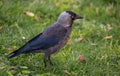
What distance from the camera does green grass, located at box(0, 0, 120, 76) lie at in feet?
18.9

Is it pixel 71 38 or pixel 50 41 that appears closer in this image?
pixel 50 41

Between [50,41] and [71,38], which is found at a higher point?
[50,41]

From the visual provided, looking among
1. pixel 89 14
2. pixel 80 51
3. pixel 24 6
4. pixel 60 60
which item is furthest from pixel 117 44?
pixel 24 6

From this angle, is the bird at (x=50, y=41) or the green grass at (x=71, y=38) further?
the green grass at (x=71, y=38)

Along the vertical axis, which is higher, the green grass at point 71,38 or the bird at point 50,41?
the bird at point 50,41

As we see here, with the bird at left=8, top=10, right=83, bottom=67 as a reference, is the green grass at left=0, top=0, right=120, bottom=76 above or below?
below

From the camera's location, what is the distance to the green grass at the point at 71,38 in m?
5.76

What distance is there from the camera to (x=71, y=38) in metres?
7.23

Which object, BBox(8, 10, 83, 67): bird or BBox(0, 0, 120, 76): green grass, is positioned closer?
BBox(8, 10, 83, 67): bird

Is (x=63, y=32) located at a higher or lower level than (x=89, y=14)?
higher

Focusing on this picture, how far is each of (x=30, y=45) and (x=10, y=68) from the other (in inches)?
17.9

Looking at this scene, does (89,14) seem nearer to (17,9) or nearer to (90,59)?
(17,9)

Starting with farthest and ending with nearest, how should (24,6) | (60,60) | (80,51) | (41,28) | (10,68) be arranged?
(24,6), (41,28), (80,51), (60,60), (10,68)

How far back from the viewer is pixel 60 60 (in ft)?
19.9
